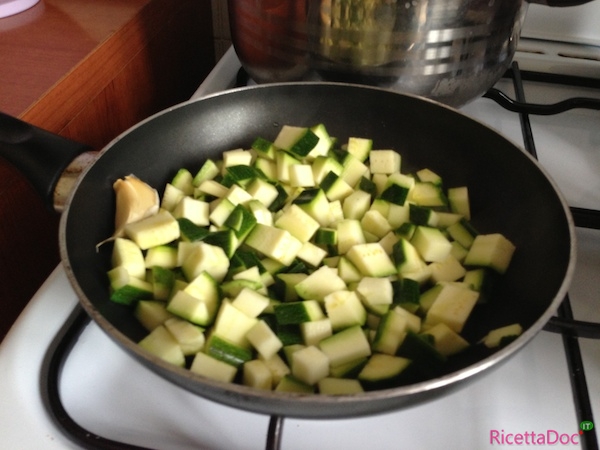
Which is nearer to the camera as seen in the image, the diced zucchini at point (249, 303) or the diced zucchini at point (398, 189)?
the diced zucchini at point (249, 303)

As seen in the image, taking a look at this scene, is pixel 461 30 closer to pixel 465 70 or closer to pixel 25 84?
pixel 465 70

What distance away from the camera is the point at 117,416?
0.56m

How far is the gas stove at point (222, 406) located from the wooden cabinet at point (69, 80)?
0.91 ft

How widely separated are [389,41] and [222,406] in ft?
1.64

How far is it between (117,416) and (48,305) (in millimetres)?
153

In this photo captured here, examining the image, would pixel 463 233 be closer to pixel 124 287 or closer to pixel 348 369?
pixel 348 369

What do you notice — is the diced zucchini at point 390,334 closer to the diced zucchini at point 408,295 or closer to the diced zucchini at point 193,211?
the diced zucchini at point 408,295

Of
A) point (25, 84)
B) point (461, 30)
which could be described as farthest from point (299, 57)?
point (25, 84)

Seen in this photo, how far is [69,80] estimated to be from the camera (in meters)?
0.88

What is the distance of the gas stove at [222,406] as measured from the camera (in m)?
0.54

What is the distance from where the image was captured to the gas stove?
539 millimetres

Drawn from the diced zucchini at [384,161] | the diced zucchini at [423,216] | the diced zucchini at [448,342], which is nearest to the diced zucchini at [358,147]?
the diced zucchini at [384,161]

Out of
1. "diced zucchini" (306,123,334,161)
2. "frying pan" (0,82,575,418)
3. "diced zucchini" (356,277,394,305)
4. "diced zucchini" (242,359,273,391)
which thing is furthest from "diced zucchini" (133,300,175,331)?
"diced zucchini" (306,123,334,161)

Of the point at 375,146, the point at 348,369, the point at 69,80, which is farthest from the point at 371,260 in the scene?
the point at 69,80
